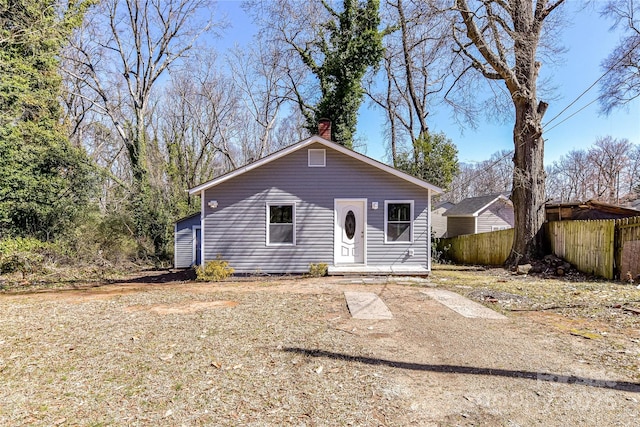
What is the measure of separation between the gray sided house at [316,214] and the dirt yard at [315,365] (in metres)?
3.93

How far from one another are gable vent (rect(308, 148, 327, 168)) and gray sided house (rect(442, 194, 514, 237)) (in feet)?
49.9

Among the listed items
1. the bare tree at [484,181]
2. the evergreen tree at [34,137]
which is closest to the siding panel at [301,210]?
the evergreen tree at [34,137]

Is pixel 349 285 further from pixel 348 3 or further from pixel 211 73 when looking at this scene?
pixel 211 73

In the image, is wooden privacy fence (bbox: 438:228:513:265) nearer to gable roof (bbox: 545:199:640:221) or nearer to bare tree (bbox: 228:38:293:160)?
gable roof (bbox: 545:199:640:221)

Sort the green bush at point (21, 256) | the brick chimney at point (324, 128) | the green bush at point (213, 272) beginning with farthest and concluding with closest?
the brick chimney at point (324, 128)
the green bush at point (21, 256)
the green bush at point (213, 272)

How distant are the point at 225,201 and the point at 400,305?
625 cm

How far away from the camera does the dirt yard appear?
2652mm

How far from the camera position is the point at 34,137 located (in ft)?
39.5

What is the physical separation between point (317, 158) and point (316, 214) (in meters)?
1.75

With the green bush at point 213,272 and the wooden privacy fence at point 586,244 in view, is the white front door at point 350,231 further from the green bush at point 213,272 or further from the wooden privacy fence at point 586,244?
the wooden privacy fence at point 586,244

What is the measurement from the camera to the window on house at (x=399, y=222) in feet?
33.7

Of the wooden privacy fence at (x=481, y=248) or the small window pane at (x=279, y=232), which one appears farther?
the wooden privacy fence at (x=481, y=248)

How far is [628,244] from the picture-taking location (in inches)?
325

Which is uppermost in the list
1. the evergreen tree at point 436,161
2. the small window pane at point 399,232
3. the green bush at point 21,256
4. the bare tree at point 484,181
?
the bare tree at point 484,181
